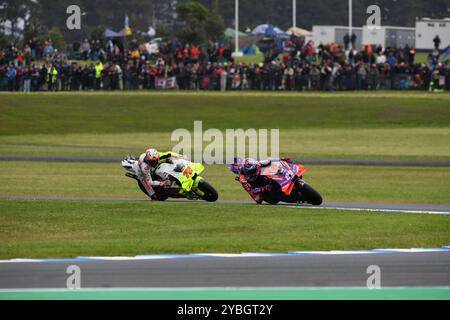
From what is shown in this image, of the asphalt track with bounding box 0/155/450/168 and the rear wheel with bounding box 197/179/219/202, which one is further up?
the rear wheel with bounding box 197/179/219/202

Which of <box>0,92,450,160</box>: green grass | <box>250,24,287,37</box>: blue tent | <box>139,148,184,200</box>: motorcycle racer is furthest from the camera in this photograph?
<box>250,24,287,37</box>: blue tent

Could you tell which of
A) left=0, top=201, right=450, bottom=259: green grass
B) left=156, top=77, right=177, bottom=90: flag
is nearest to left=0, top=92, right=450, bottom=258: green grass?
left=0, top=201, right=450, bottom=259: green grass

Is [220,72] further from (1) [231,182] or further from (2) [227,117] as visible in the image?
(1) [231,182]

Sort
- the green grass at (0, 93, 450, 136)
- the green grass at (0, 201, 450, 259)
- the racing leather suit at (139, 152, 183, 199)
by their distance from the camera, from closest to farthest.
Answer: the green grass at (0, 201, 450, 259), the racing leather suit at (139, 152, 183, 199), the green grass at (0, 93, 450, 136)

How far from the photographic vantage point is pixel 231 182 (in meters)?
32.0

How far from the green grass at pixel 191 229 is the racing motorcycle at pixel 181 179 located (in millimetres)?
380

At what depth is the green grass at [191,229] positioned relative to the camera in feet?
58.5

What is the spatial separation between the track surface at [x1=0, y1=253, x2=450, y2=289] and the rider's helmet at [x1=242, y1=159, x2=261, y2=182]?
687cm

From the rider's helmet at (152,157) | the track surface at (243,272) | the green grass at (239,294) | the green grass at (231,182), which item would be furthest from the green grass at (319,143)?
the green grass at (239,294)

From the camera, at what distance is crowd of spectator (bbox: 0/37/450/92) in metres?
62.6

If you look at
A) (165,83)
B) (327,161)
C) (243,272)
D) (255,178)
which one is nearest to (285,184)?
(255,178)

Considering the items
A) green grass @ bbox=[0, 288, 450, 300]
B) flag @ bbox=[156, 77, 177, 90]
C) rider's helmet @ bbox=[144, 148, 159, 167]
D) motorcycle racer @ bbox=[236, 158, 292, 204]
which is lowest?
green grass @ bbox=[0, 288, 450, 300]

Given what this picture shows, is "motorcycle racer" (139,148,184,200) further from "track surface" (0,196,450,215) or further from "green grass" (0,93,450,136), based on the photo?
"green grass" (0,93,450,136)

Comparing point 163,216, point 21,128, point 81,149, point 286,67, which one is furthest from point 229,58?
point 163,216
